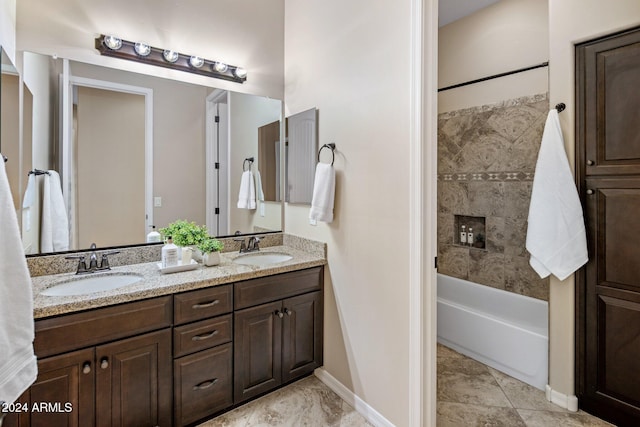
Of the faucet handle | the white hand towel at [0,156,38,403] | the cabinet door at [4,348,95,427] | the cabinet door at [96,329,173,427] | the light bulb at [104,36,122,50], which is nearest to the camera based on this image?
the white hand towel at [0,156,38,403]

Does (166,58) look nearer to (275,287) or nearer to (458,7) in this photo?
(275,287)

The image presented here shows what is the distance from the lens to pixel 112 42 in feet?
6.12

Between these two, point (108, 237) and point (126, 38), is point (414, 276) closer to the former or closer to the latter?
point (108, 237)

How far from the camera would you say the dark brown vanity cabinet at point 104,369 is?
4.22 ft

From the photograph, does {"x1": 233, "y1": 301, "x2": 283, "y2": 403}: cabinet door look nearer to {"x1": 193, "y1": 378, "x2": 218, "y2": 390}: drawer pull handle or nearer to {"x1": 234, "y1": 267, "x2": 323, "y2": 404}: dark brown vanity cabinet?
{"x1": 234, "y1": 267, "x2": 323, "y2": 404}: dark brown vanity cabinet

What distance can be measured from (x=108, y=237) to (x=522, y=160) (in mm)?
3111

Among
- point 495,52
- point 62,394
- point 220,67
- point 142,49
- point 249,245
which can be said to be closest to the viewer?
point 62,394

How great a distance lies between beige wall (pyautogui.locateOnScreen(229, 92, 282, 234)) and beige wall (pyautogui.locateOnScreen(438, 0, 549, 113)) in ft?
5.89

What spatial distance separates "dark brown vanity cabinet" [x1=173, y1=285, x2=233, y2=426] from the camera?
1609 mm

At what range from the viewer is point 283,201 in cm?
261

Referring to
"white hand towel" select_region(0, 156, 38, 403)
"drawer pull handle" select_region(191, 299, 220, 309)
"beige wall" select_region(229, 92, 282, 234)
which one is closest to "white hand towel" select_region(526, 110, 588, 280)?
"beige wall" select_region(229, 92, 282, 234)

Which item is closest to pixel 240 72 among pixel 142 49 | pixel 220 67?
pixel 220 67

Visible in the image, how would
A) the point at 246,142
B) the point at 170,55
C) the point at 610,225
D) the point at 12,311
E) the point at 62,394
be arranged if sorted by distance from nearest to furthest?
1. the point at 12,311
2. the point at 62,394
3. the point at 610,225
4. the point at 170,55
5. the point at 246,142

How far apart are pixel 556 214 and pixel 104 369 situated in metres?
2.50
